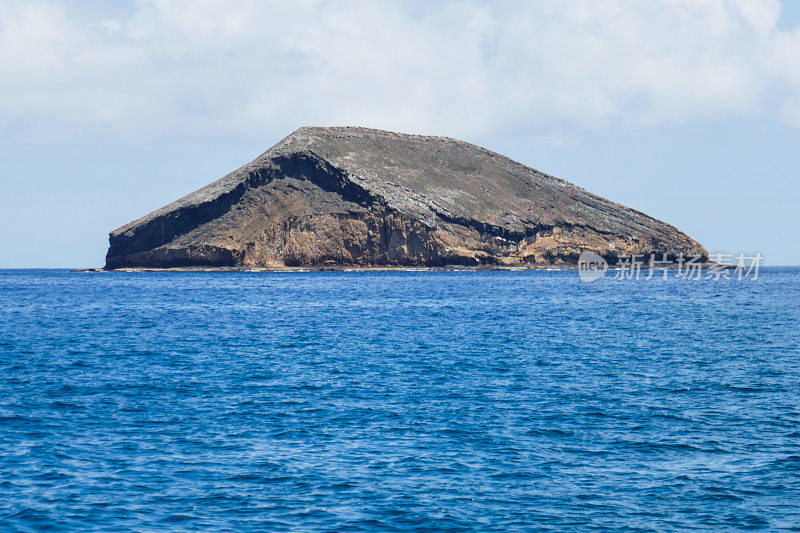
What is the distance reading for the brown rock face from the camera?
5664 inches

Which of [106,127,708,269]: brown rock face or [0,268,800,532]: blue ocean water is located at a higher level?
[106,127,708,269]: brown rock face

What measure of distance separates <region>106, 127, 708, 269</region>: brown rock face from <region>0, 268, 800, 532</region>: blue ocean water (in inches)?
4098

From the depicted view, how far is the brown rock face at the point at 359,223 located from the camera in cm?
14388

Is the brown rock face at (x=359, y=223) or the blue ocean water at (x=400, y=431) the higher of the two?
the brown rock face at (x=359, y=223)

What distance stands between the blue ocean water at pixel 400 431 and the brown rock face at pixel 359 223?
104m

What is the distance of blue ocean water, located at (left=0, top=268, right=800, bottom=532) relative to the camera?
13430mm

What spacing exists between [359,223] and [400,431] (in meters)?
128

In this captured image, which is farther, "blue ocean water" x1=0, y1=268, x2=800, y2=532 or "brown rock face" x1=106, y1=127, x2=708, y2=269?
"brown rock face" x1=106, y1=127, x2=708, y2=269

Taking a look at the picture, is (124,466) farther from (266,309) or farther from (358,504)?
(266,309)

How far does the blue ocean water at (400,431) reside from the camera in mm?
13430

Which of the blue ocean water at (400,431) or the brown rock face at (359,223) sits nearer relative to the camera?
the blue ocean water at (400,431)

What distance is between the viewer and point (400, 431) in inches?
731

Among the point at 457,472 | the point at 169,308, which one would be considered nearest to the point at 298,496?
the point at 457,472

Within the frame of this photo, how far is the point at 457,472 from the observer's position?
50.8 ft
